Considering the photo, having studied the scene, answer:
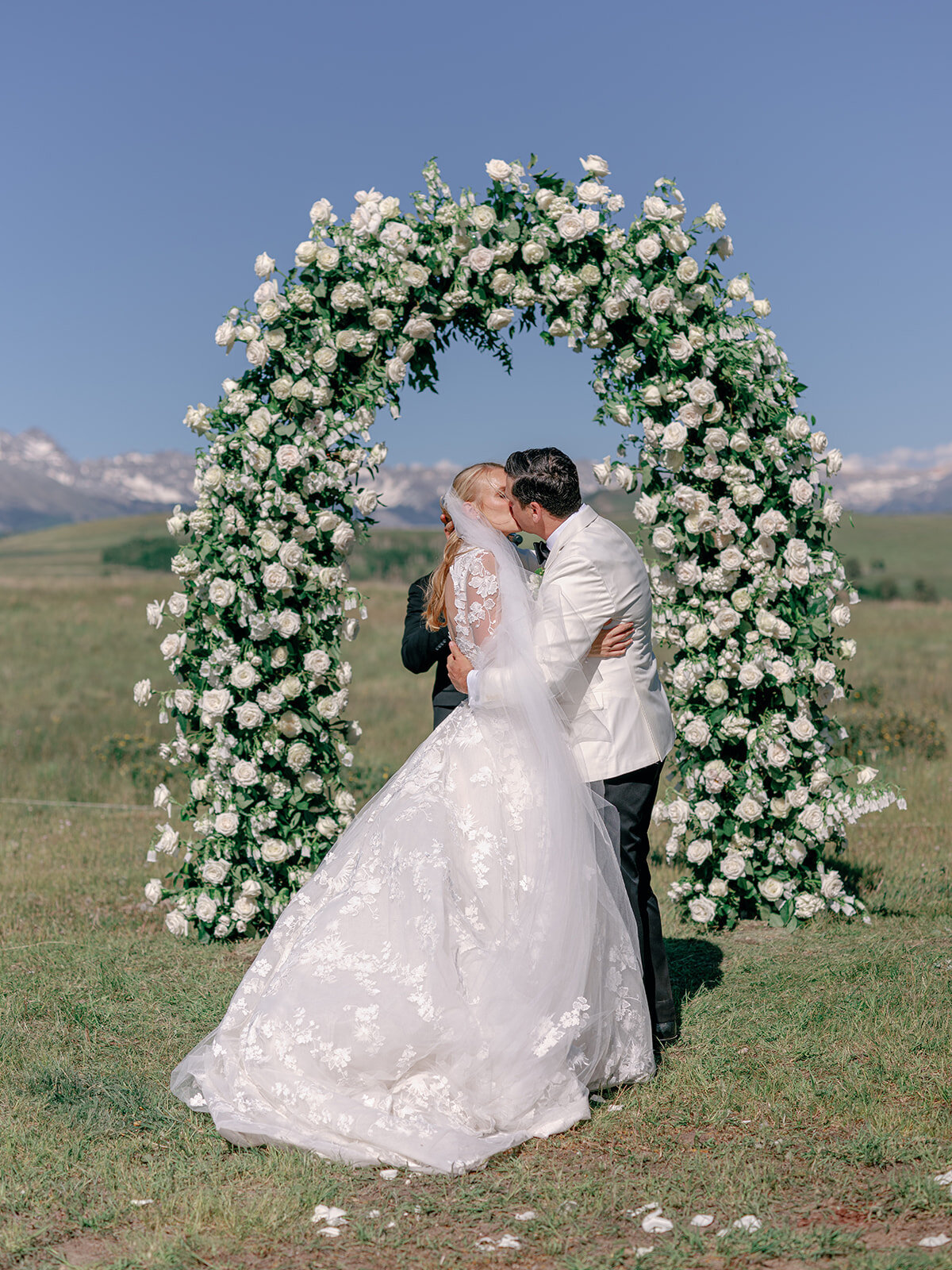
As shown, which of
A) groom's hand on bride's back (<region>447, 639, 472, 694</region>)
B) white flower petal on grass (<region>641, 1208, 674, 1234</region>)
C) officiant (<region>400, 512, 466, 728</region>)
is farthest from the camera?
officiant (<region>400, 512, 466, 728</region>)

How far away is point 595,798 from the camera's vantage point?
5.18m

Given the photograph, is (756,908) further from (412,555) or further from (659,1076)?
(412,555)

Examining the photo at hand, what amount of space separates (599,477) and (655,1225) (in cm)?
483

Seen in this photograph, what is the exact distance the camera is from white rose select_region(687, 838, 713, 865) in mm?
7684

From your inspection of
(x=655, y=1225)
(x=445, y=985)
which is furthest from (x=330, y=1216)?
(x=655, y=1225)

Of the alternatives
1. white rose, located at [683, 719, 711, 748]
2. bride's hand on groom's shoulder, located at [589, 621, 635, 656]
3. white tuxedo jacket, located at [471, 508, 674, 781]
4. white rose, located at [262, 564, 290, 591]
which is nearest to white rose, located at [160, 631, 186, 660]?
white rose, located at [262, 564, 290, 591]

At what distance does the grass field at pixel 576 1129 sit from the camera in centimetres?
373

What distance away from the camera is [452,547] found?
5367 mm

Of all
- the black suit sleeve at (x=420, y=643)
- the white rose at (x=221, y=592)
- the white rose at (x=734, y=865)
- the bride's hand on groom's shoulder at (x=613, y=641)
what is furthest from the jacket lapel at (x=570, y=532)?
the white rose at (x=734, y=865)

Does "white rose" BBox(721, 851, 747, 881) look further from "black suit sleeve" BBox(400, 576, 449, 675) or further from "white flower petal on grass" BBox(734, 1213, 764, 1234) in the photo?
"white flower petal on grass" BBox(734, 1213, 764, 1234)

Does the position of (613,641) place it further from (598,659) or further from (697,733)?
(697,733)

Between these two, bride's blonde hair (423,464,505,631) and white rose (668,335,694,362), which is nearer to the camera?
bride's blonde hair (423,464,505,631)

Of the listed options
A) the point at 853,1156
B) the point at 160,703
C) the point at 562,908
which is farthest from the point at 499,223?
the point at 853,1156

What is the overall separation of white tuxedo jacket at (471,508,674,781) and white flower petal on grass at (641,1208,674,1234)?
6.27 ft
